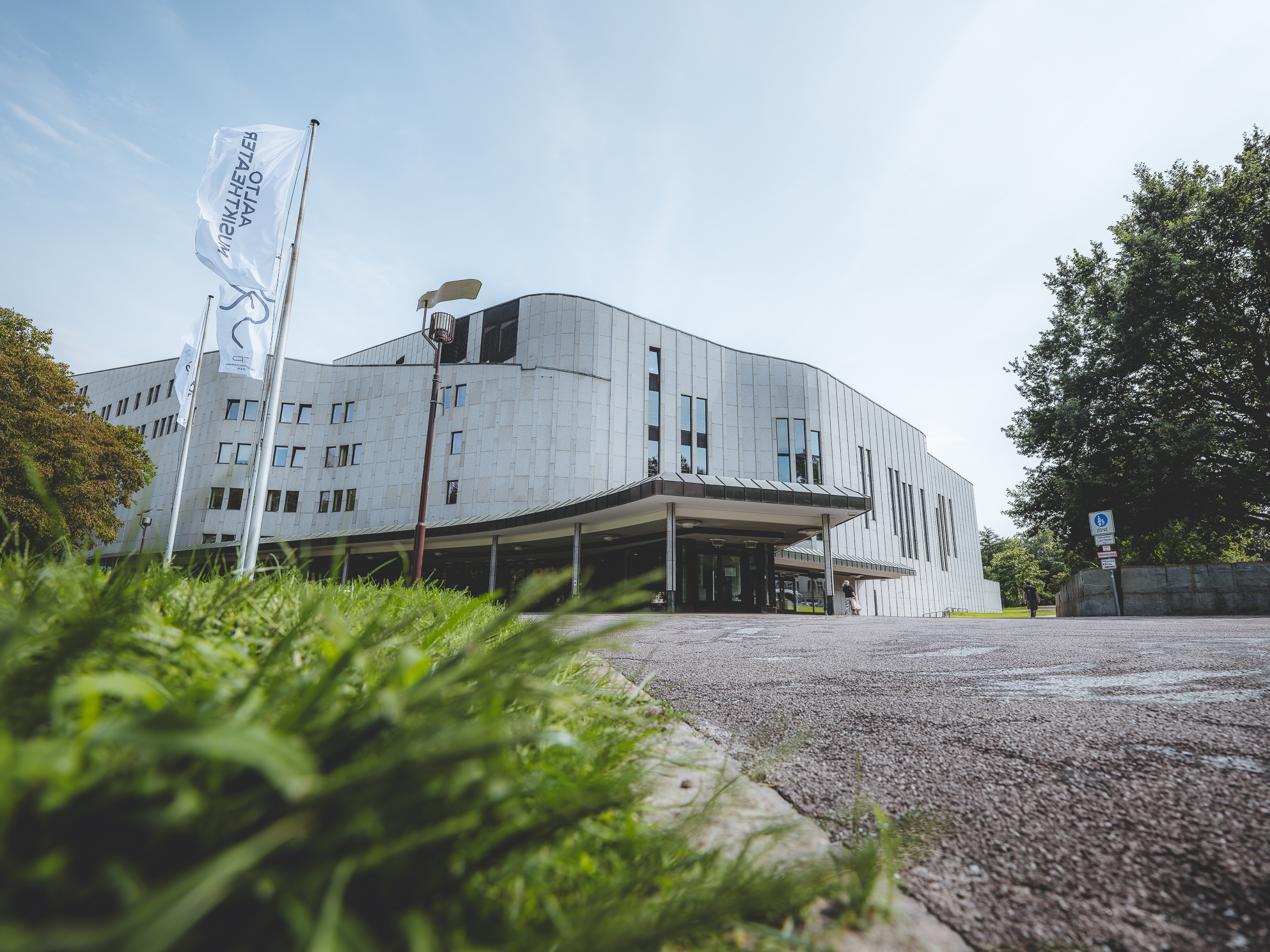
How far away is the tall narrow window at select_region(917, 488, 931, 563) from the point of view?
160 ft

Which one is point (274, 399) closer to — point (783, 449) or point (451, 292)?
point (451, 292)

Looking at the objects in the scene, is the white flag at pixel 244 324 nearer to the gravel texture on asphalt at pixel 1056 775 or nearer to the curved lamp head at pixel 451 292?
the curved lamp head at pixel 451 292

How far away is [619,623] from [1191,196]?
95.7ft

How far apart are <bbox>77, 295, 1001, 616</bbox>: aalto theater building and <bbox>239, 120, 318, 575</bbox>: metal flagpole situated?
16313mm

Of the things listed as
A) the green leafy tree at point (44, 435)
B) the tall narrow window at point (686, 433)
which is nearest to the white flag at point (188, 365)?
the green leafy tree at point (44, 435)

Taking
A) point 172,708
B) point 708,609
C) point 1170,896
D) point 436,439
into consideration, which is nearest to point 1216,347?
point 708,609

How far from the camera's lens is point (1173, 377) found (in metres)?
20.9

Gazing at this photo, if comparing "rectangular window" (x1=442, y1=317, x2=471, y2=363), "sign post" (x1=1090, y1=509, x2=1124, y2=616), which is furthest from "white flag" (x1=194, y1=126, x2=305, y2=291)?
"rectangular window" (x1=442, y1=317, x2=471, y2=363)

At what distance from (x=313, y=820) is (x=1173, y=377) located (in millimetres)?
28183

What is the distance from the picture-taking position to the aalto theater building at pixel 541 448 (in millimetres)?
29672

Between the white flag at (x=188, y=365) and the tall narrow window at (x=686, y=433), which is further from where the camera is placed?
the tall narrow window at (x=686, y=433)

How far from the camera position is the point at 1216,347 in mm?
20422

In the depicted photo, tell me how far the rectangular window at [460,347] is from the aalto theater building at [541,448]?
5.4 inches

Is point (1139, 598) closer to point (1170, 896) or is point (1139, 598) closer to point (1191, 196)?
point (1191, 196)
